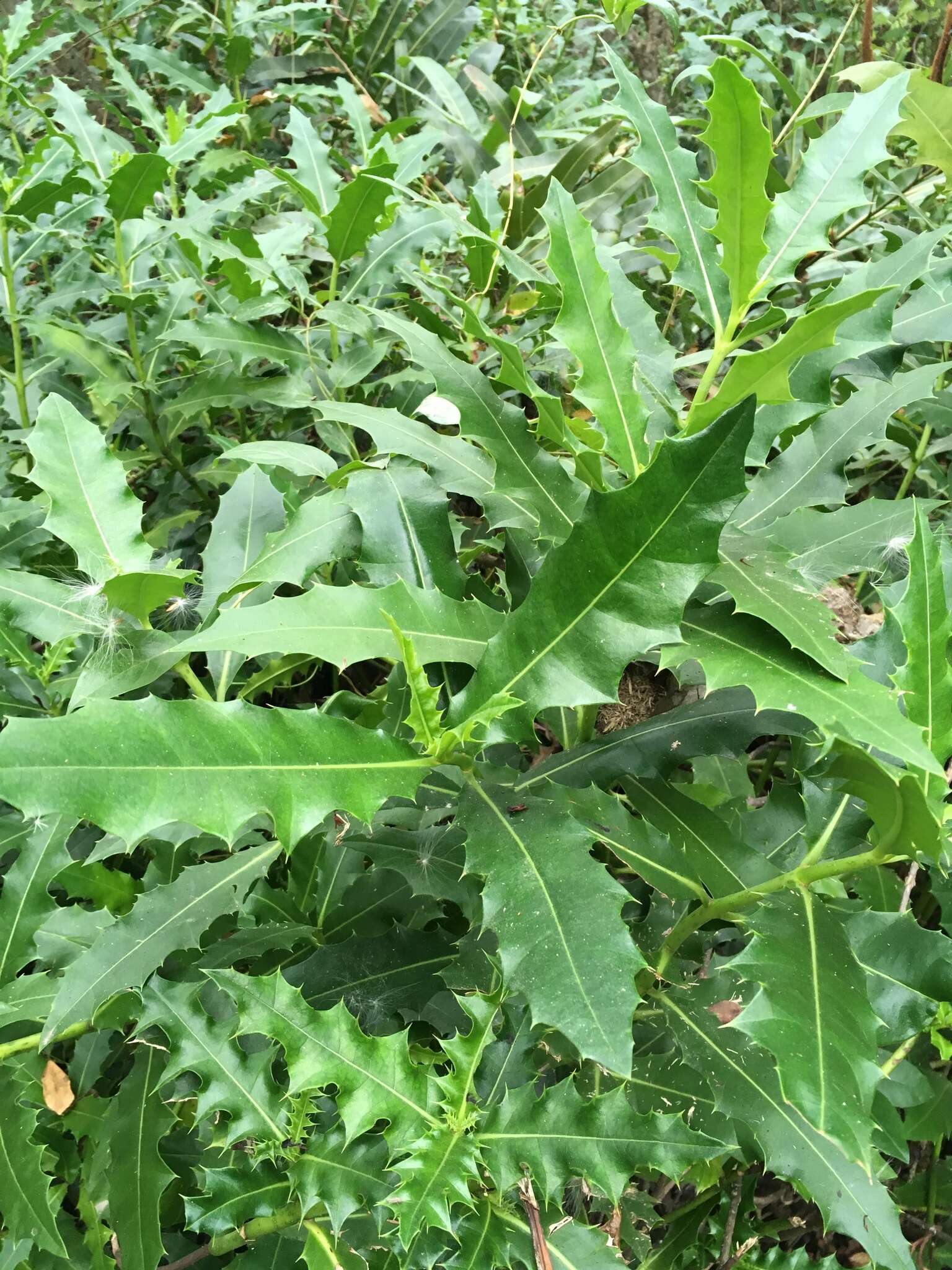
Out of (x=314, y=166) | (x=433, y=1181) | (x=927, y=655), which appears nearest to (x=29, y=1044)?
(x=433, y=1181)

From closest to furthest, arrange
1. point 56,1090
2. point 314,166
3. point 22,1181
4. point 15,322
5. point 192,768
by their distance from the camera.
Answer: point 192,768
point 22,1181
point 56,1090
point 314,166
point 15,322

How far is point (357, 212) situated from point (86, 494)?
26.7 inches

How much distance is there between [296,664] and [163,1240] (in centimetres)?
76

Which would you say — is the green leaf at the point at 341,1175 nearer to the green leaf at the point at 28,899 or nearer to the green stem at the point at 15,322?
the green leaf at the point at 28,899

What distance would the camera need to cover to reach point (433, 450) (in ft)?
3.12

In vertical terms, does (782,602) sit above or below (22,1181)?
above

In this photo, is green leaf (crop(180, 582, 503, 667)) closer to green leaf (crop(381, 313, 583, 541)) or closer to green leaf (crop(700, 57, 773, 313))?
green leaf (crop(381, 313, 583, 541))

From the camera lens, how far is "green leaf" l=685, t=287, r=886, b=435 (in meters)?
0.68

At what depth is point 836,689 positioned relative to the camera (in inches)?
25.8

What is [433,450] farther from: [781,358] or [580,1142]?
[580,1142]

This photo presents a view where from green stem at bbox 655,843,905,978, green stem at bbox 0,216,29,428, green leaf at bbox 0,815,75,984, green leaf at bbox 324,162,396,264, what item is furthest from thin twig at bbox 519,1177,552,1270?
green stem at bbox 0,216,29,428

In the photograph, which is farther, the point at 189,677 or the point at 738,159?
the point at 189,677

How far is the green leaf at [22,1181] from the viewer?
0.92 m

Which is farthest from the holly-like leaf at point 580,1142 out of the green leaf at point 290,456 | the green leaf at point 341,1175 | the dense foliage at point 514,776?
the green leaf at point 290,456
